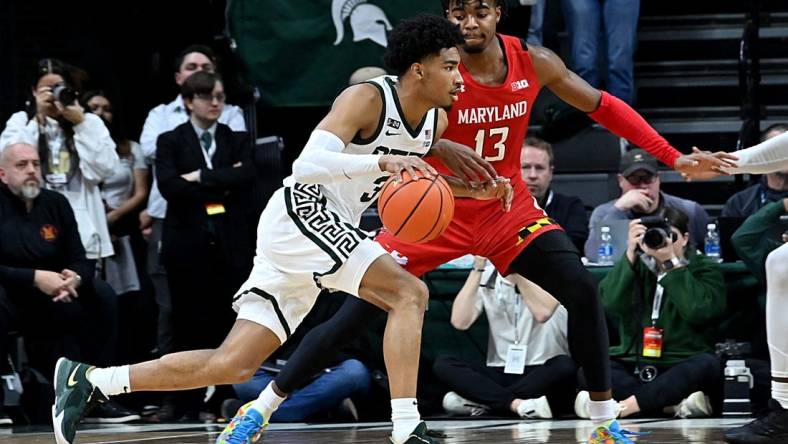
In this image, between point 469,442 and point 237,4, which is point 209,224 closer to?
point 237,4

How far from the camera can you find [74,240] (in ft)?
31.0

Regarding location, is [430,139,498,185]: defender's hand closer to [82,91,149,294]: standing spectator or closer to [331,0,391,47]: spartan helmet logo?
[82,91,149,294]: standing spectator

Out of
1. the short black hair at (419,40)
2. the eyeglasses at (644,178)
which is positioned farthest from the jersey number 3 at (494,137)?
the eyeglasses at (644,178)

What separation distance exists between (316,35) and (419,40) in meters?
5.27

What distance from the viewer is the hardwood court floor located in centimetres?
681

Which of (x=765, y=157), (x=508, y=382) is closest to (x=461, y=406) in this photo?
(x=508, y=382)

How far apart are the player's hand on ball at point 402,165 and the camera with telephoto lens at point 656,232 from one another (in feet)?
10.8

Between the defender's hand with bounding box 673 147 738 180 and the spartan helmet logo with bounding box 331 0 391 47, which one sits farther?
the spartan helmet logo with bounding box 331 0 391 47

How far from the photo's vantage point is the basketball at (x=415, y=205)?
5.61 m

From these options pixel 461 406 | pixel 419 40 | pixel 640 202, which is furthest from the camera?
pixel 640 202

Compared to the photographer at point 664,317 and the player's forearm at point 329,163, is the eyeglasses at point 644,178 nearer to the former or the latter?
the photographer at point 664,317

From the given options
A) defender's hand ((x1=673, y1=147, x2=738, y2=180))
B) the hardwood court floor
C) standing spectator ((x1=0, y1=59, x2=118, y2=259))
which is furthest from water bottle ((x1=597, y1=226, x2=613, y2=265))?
standing spectator ((x1=0, y1=59, x2=118, y2=259))

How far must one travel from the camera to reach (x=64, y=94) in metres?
9.54

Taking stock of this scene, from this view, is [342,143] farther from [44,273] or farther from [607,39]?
[607,39]
